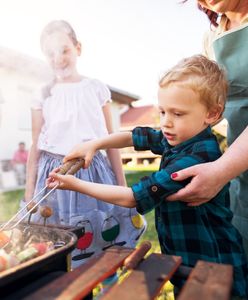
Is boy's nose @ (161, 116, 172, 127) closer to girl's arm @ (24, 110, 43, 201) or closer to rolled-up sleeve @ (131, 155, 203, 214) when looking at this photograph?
rolled-up sleeve @ (131, 155, 203, 214)

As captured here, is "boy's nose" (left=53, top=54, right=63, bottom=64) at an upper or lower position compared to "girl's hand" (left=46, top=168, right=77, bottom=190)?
upper

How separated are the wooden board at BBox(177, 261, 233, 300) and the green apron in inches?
33.3

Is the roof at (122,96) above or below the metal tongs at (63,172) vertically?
above

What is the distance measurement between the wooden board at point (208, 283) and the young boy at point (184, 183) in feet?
1.24

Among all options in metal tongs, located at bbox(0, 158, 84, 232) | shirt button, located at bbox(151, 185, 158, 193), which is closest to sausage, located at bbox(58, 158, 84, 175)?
metal tongs, located at bbox(0, 158, 84, 232)

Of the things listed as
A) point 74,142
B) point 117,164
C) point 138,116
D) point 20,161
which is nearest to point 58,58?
point 74,142

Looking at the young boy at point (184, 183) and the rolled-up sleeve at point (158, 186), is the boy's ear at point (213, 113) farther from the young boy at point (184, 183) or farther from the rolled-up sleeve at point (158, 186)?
the rolled-up sleeve at point (158, 186)

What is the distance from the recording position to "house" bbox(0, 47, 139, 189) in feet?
9.09

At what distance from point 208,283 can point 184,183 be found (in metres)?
0.47

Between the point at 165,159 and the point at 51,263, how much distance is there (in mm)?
619

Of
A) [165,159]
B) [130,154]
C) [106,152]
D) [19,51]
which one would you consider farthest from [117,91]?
[165,159]

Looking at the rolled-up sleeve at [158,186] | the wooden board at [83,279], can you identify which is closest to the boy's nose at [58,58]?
the rolled-up sleeve at [158,186]

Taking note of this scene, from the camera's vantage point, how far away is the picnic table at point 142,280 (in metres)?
0.79

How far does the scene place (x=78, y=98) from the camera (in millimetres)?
2188
